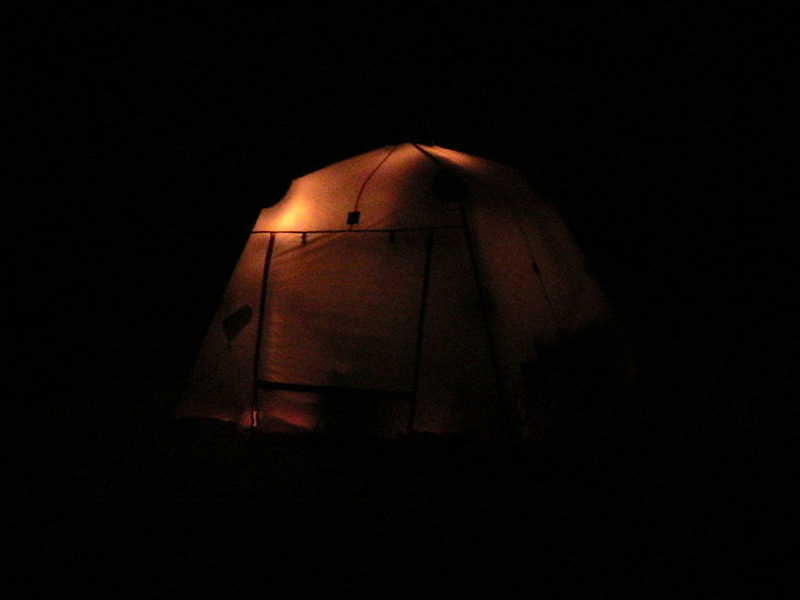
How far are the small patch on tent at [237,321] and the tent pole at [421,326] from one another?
1478mm

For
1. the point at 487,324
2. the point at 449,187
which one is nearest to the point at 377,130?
the point at 449,187

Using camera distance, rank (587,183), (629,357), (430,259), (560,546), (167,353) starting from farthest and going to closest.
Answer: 1. (587,183)
2. (167,353)
3. (629,357)
4. (430,259)
5. (560,546)

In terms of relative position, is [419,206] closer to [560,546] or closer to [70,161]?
[560,546]

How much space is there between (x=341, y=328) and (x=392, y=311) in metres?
0.44

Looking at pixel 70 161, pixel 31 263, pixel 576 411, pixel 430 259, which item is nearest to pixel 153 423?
pixel 430 259

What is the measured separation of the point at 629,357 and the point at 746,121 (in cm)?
1757

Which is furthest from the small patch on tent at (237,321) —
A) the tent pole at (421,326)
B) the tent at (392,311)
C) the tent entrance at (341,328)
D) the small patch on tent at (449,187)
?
the small patch on tent at (449,187)

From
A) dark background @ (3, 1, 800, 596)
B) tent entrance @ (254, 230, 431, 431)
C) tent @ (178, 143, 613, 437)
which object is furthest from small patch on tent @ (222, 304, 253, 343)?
dark background @ (3, 1, 800, 596)

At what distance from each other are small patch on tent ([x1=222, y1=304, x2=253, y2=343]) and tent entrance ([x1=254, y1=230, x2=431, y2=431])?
151mm

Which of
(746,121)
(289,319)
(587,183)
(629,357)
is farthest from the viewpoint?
(746,121)

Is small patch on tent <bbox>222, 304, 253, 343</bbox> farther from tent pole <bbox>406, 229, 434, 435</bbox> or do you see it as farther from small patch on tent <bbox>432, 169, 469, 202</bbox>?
small patch on tent <bbox>432, 169, 469, 202</bbox>

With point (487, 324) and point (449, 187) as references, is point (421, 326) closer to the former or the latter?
point (487, 324)

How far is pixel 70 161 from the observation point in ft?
63.4

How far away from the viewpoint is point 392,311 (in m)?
4.95
